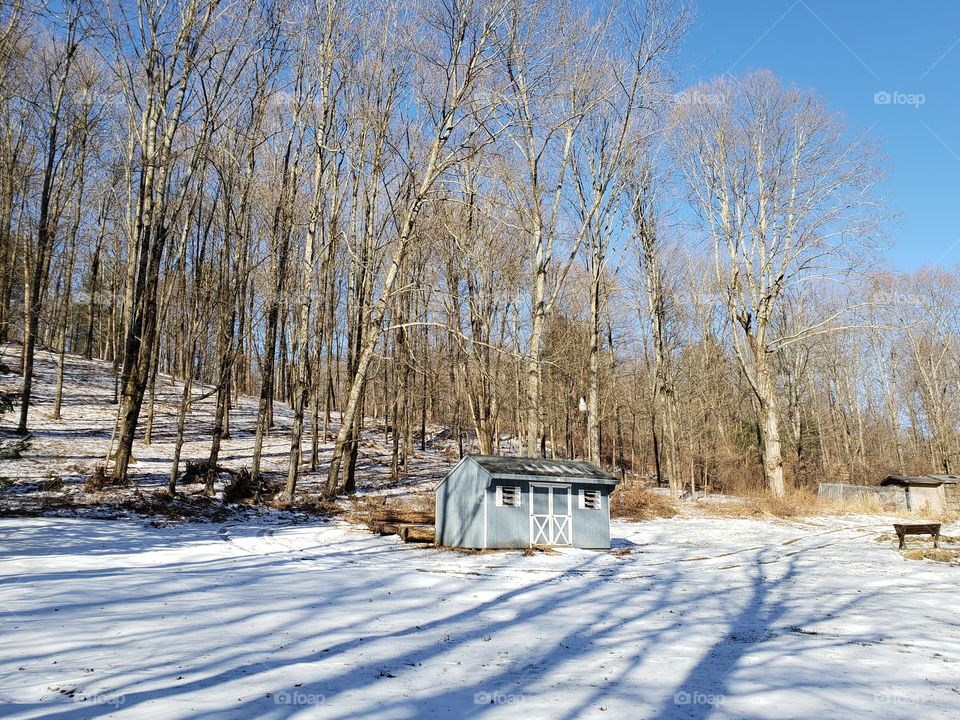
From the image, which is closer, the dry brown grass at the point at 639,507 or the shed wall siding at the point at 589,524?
the shed wall siding at the point at 589,524

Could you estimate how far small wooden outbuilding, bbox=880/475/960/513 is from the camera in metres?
25.0

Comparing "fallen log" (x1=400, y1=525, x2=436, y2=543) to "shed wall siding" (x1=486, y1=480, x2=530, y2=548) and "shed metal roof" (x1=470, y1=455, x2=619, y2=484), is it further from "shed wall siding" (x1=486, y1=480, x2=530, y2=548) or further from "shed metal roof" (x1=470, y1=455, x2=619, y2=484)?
"shed metal roof" (x1=470, y1=455, x2=619, y2=484)

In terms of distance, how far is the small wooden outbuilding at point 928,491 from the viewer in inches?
983

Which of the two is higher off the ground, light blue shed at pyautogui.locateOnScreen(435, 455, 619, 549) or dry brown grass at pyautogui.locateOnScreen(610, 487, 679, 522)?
light blue shed at pyautogui.locateOnScreen(435, 455, 619, 549)

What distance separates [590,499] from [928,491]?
18333 mm

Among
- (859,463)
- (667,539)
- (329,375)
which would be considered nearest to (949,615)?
(667,539)

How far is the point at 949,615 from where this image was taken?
8914 millimetres

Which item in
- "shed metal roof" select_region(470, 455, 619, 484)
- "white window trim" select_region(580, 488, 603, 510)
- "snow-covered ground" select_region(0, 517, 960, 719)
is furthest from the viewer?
"white window trim" select_region(580, 488, 603, 510)

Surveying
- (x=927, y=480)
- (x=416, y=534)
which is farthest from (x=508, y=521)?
(x=927, y=480)

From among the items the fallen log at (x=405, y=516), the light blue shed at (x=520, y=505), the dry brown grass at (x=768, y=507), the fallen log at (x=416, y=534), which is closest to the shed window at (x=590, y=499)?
the light blue shed at (x=520, y=505)

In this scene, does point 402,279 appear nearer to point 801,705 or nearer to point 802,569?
point 802,569

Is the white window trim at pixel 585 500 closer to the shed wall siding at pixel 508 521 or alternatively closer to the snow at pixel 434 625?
the snow at pixel 434 625

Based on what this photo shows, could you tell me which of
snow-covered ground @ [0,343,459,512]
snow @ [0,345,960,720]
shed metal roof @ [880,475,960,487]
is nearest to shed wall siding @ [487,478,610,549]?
snow @ [0,345,960,720]

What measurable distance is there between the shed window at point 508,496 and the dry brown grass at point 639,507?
7.75 metres
